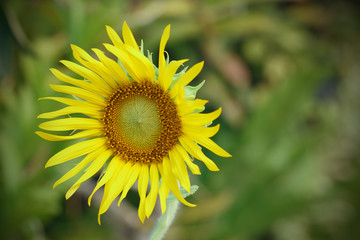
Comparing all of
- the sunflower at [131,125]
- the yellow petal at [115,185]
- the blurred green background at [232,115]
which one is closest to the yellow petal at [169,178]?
the sunflower at [131,125]

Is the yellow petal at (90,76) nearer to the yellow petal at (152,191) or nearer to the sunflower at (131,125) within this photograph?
the sunflower at (131,125)

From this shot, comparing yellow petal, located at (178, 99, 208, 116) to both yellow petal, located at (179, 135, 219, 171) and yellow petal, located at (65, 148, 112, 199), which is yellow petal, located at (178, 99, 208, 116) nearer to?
yellow petal, located at (179, 135, 219, 171)

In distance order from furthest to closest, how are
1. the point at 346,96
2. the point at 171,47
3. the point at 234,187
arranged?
the point at 346,96
the point at 171,47
the point at 234,187

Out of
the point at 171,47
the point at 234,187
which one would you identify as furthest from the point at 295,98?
the point at 171,47

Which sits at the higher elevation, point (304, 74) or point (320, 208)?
point (304, 74)

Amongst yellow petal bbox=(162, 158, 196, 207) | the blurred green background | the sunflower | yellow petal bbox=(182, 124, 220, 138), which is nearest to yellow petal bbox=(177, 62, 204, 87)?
the sunflower

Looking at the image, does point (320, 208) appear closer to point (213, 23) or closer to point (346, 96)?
point (346, 96)

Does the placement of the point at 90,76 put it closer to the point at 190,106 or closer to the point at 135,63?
the point at 135,63
